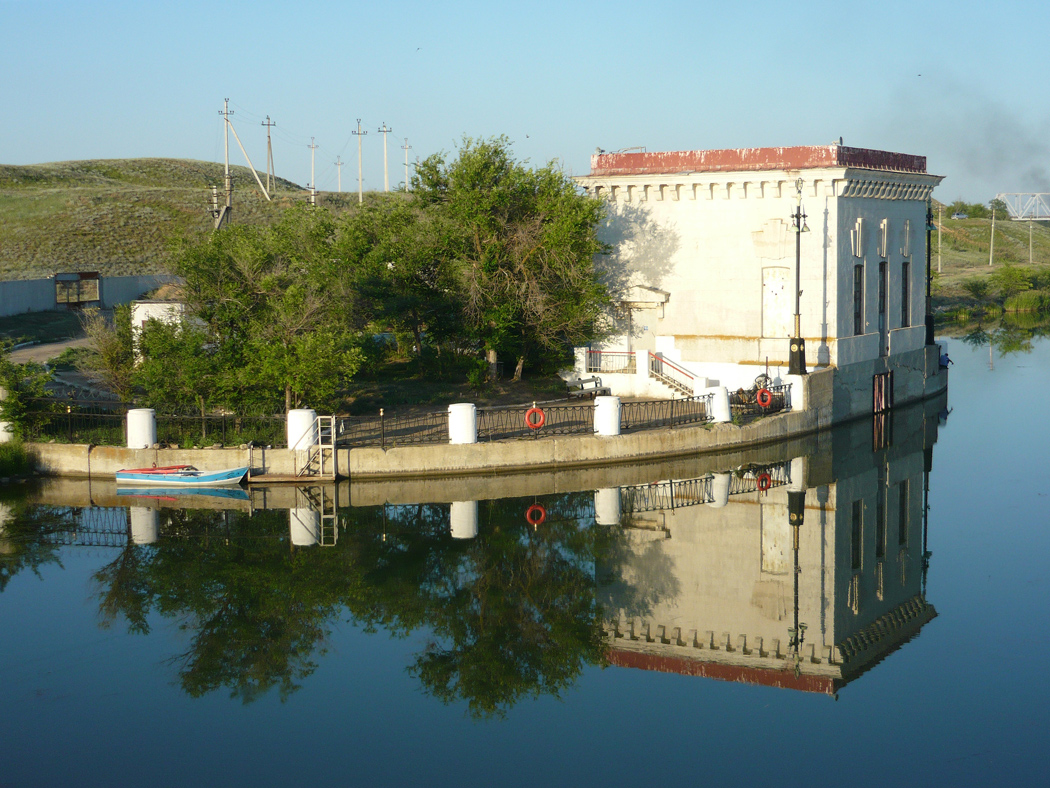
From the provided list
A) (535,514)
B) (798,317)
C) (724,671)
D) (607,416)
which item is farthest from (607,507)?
(798,317)

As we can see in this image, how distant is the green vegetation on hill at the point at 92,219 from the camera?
82.8 metres

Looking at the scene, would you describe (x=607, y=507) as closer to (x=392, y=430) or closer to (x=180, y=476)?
(x=392, y=430)

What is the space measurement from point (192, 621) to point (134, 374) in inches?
521

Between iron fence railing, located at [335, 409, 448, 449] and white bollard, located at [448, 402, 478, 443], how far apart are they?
472 millimetres

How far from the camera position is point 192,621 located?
55.6 ft

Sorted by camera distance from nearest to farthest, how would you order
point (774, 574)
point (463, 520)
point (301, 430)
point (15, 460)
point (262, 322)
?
1. point (774, 574)
2. point (463, 520)
3. point (301, 430)
4. point (15, 460)
5. point (262, 322)

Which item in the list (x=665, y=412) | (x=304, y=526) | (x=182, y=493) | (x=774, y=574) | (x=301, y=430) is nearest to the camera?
(x=774, y=574)

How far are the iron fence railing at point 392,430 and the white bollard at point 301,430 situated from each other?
724mm

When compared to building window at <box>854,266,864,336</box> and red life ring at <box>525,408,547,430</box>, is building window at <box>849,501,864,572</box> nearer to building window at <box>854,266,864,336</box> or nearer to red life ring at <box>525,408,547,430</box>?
red life ring at <box>525,408,547,430</box>

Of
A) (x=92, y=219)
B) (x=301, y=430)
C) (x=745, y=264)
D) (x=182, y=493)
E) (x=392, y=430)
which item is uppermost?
(x=92, y=219)

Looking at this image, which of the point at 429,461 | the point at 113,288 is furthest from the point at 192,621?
the point at 113,288

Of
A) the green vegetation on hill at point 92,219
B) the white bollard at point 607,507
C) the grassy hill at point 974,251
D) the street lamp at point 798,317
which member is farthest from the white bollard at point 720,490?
the grassy hill at point 974,251

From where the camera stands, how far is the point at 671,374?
3466 cm

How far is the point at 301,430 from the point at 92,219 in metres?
77.7
